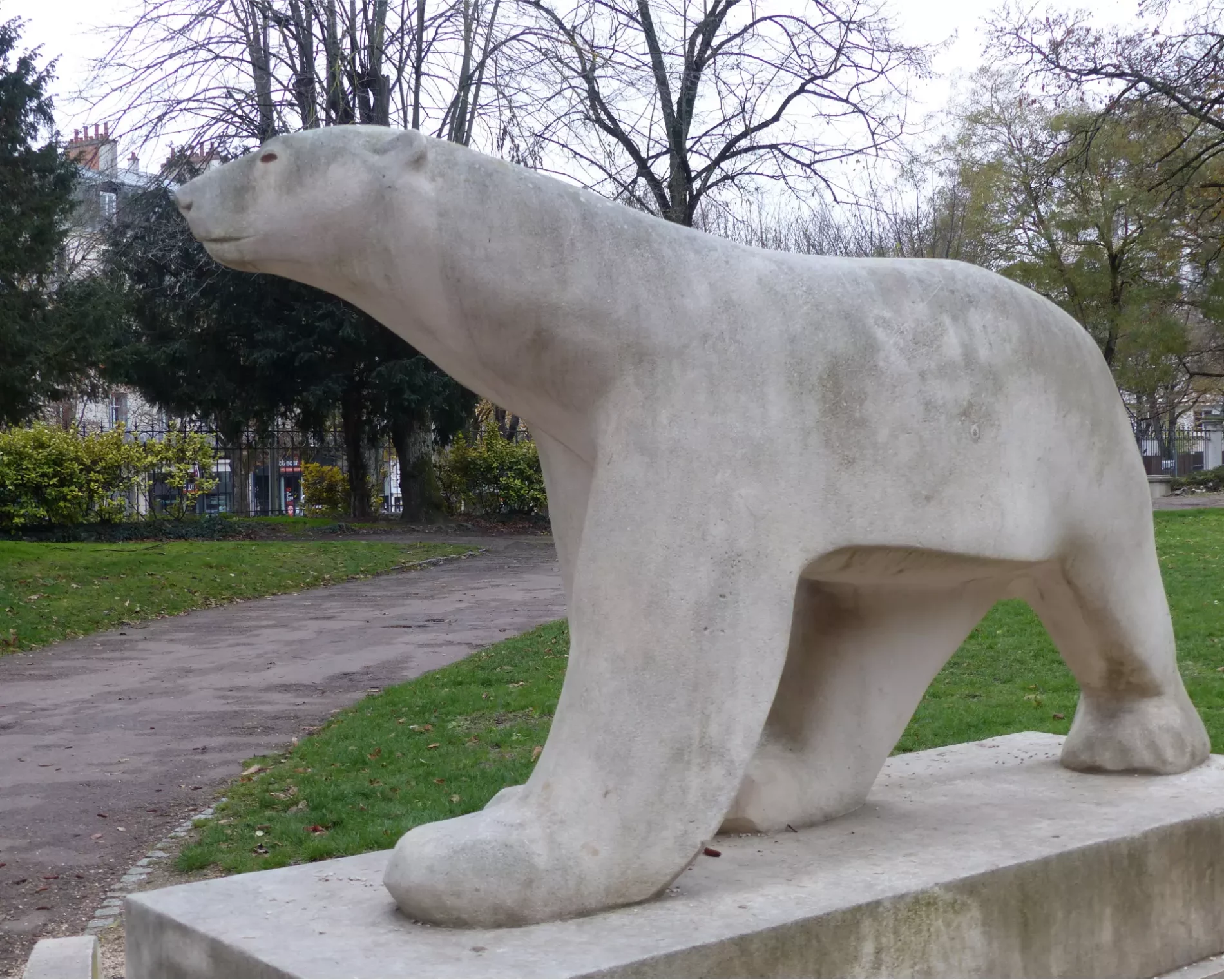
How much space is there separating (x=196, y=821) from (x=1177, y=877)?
4.72m

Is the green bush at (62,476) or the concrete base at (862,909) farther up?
the green bush at (62,476)

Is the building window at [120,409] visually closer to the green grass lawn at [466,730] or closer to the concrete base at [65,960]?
the green grass lawn at [466,730]

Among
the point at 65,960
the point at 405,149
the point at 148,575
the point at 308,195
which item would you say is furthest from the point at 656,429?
the point at 148,575

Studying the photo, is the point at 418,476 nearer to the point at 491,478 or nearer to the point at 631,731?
the point at 491,478

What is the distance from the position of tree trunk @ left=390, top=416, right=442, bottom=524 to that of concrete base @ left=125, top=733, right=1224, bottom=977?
20825 millimetres

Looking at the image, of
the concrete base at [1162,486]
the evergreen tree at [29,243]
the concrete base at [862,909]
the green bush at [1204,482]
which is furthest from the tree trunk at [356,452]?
the concrete base at [862,909]

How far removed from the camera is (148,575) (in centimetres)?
1602

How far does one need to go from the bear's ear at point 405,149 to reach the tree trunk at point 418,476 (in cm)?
2141

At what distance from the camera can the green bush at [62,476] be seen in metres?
20.2

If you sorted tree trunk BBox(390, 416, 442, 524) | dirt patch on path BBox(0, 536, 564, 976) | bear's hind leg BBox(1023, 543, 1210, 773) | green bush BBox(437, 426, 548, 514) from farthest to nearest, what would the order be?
1. green bush BBox(437, 426, 548, 514)
2. tree trunk BBox(390, 416, 442, 524)
3. dirt patch on path BBox(0, 536, 564, 976)
4. bear's hind leg BBox(1023, 543, 1210, 773)

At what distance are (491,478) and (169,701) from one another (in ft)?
52.2

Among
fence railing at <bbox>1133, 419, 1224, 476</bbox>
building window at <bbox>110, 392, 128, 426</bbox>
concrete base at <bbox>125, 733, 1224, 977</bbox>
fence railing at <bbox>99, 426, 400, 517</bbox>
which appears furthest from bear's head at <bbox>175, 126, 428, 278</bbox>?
building window at <bbox>110, 392, 128, 426</bbox>

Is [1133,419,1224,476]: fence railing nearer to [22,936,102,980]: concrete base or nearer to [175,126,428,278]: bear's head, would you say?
[22,936,102,980]: concrete base

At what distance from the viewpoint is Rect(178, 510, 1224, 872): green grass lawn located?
6.34 metres
